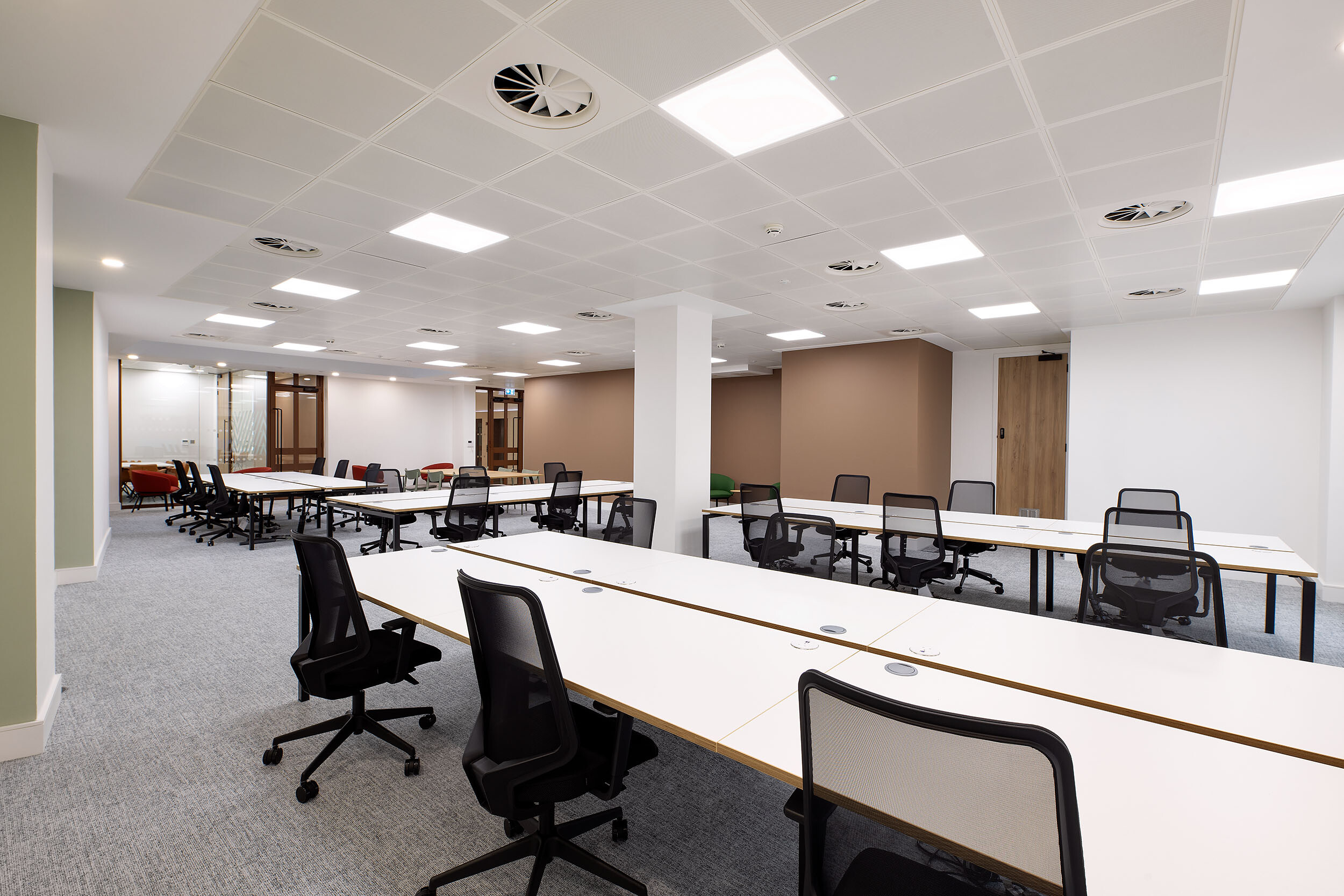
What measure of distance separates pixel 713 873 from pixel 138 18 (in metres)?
3.40

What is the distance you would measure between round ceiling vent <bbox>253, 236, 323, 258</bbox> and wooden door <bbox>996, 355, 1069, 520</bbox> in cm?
891

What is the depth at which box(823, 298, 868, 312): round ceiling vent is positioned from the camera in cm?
601

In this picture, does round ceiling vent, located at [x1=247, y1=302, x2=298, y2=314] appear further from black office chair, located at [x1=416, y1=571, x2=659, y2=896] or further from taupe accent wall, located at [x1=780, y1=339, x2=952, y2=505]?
taupe accent wall, located at [x1=780, y1=339, x2=952, y2=505]

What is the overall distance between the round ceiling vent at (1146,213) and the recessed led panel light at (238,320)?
8430 millimetres

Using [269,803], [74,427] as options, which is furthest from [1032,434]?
[74,427]

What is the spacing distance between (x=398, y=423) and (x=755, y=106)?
546 inches

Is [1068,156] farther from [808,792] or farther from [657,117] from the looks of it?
[808,792]

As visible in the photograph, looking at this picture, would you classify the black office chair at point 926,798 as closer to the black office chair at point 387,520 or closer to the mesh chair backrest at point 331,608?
the mesh chair backrest at point 331,608

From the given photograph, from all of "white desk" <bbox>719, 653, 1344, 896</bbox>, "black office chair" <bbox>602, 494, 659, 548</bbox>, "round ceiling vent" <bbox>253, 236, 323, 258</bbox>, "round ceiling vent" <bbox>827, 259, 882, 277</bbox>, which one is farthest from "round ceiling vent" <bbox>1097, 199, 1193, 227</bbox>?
"round ceiling vent" <bbox>253, 236, 323, 258</bbox>

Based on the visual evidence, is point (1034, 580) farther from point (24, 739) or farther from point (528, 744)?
point (24, 739)

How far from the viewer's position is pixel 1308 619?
3352mm

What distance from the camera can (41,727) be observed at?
8.67 ft

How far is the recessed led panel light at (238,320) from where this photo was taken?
709 centimetres

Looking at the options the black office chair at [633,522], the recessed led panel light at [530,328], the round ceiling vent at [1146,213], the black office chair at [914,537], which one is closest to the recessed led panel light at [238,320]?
the recessed led panel light at [530,328]
